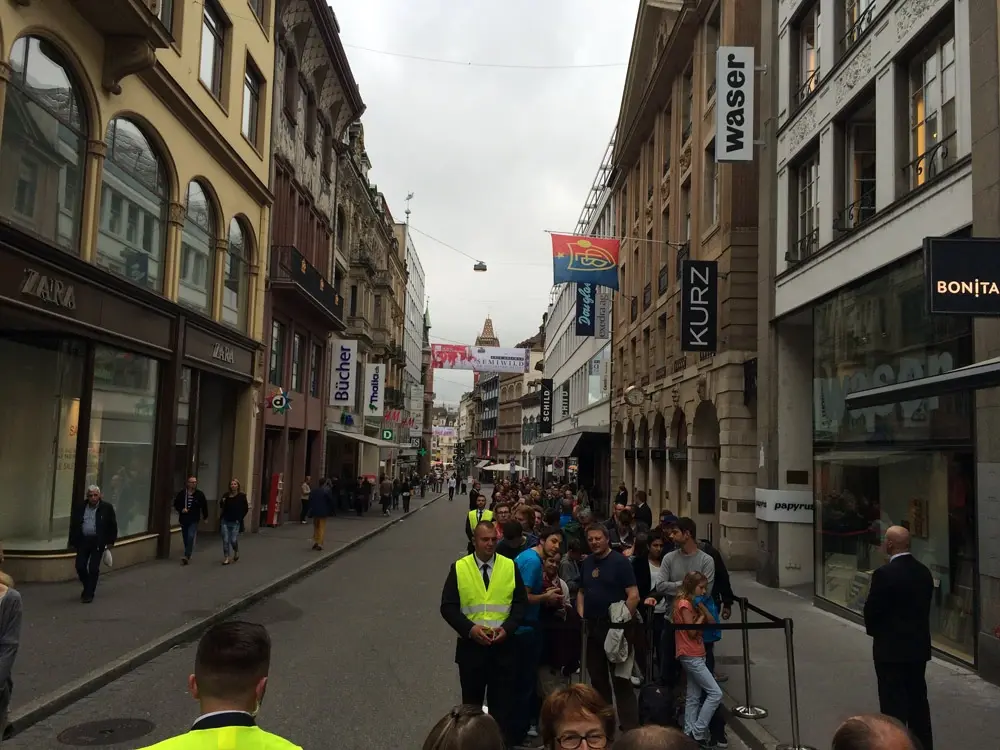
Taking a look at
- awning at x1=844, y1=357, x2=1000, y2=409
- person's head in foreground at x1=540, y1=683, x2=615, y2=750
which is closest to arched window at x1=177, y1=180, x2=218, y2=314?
awning at x1=844, y1=357, x2=1000, y2=409

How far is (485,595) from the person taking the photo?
5812 millimetres

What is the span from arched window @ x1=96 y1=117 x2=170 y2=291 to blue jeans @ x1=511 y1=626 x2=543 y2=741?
11.3m

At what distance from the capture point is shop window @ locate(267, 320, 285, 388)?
26.4 meters

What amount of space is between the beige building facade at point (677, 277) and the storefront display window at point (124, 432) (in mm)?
12054

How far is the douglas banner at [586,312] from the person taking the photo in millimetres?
36188

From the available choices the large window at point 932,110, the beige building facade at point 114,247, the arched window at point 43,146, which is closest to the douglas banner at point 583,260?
the beige building facade at point 114,247

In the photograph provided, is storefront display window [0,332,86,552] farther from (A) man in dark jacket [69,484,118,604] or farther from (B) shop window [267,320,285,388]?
(B) shop window [267,320,285,388]

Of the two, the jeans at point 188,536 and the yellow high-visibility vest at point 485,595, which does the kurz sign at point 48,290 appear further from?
the yellow high-visibility vest at point 485,595

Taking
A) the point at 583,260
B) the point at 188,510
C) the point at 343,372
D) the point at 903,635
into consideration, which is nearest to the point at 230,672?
the point at 903,635

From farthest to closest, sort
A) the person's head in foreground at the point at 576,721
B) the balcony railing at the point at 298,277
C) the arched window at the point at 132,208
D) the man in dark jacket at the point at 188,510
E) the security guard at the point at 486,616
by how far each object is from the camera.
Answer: the balcony railing at the point at 298,277, the man in dark jacket at the point at 188,510, the arched window at the point at 132,208, the security guard at the point at 486,616, the person's head in foreground at the point at 576,721

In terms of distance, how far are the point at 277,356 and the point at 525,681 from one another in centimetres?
2227

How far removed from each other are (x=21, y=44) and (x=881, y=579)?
12.8 m

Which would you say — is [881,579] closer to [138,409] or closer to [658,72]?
[138,409]

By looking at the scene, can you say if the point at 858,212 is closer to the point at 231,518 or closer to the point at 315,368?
the point at 231,518
